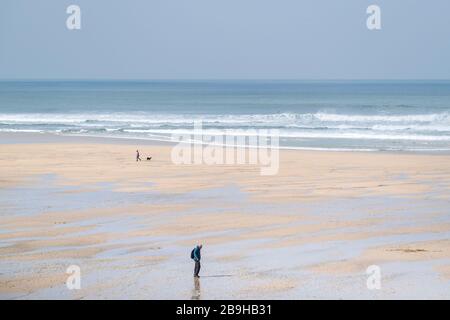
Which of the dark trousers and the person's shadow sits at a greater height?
the dark trousers

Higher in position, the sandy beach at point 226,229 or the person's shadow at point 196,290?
the sandy beach at point 226,229

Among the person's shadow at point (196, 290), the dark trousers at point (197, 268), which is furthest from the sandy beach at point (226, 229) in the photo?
the dark trousers at point (197, 268)

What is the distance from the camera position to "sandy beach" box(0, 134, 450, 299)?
1320 centimetres

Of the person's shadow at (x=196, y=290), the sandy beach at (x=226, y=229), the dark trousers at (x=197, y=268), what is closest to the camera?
the person's shadow at (x=196, y=290)

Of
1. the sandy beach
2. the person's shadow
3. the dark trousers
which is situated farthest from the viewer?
the dark trousers

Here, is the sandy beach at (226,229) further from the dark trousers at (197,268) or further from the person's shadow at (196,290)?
the dark trousers at (197,268)

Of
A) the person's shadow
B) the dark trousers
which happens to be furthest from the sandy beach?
the dark trousers

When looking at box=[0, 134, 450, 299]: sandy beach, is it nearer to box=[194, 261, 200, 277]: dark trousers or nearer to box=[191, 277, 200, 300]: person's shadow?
box=[191, 277, 200, 300]: person's shadow

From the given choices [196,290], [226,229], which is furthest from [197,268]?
[226,229]

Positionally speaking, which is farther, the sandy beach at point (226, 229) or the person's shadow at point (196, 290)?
the sandy beach at point (226, 229)

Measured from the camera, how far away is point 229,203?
20797 mm

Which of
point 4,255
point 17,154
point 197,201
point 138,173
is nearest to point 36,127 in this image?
point 17,154

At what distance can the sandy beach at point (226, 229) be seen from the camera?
43.3 feet
